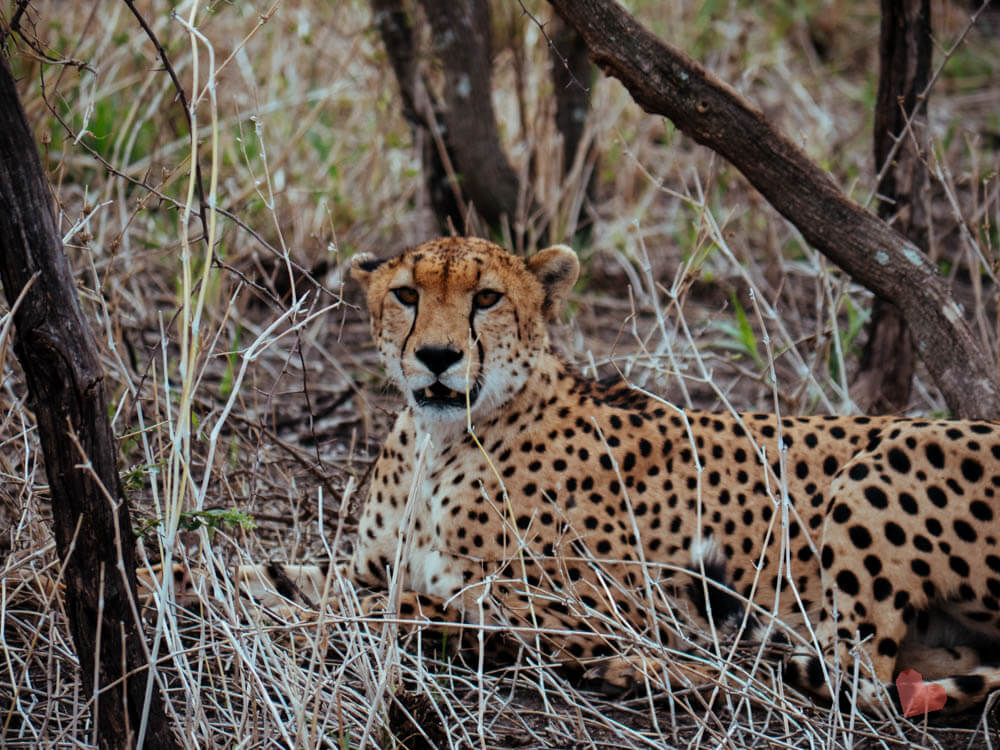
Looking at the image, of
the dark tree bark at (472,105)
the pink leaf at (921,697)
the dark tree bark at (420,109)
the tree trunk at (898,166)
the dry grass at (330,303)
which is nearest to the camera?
the dry grass at (330,303)

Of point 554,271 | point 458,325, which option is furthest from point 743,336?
point 458,325

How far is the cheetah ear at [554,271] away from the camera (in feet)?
12.3

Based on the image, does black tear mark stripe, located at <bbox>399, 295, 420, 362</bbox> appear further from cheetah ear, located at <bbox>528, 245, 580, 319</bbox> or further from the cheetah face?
cheetah ear, located at <bbox>528, 245, 580, 319</bbox>

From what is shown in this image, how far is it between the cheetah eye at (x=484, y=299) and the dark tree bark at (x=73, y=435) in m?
1.38

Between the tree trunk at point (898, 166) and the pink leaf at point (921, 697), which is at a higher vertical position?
the tree trunk at point (898, 166)

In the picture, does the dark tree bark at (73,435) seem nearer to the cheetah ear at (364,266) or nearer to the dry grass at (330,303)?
the dry grass at (330,303)

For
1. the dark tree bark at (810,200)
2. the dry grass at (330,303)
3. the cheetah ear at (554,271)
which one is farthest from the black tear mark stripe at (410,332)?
the dark tree bark at (810,200)

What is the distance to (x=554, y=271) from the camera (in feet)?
12.4

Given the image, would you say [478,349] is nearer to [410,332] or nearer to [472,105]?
[410,332]

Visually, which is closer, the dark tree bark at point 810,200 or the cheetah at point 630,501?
the cheetah at point 630,501

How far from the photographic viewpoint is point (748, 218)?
21.9 ft

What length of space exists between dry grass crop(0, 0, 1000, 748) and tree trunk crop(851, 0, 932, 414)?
0.16 m

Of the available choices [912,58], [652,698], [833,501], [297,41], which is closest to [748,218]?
[912,58]

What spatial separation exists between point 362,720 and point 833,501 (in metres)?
1.45
